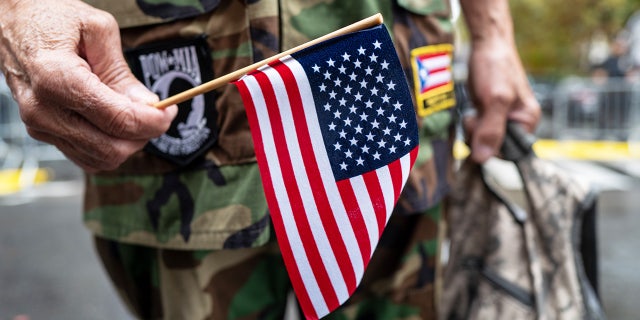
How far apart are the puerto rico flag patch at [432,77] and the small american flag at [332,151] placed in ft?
1.15

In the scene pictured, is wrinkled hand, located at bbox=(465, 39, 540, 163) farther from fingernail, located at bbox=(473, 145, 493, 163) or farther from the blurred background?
the blurred background

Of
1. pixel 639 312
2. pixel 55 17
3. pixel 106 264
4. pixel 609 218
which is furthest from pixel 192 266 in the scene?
pixel 609 218

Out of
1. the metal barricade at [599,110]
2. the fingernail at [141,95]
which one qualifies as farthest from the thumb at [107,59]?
the metal barricade at [599,110]

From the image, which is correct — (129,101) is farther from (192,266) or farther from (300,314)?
(300,314)

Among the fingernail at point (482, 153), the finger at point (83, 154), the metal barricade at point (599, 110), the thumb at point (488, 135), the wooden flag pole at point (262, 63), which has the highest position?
the wooden flag pole at point (262, 63)

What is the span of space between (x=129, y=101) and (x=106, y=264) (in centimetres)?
54

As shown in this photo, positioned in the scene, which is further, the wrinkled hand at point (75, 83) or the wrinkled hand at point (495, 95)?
the wrinkled hand at point (495, 95)

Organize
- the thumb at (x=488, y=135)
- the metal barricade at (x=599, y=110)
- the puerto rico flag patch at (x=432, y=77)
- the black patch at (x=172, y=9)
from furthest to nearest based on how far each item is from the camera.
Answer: the metal barricade at (x=599, y=110)
the thumb at (x=488, y=135)
the puerto rico flag patch at (x=432, y=77)
the black patch at (x=172, y=9)

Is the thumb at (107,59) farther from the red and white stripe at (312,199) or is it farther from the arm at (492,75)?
the arm at (492,75)

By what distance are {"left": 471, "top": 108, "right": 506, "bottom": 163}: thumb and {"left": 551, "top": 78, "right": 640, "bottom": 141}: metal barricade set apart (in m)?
8.79

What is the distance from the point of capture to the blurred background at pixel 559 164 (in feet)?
11.8

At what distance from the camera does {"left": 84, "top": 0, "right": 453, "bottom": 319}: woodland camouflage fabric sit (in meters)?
1.17

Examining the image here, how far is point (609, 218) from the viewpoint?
533 centimetres

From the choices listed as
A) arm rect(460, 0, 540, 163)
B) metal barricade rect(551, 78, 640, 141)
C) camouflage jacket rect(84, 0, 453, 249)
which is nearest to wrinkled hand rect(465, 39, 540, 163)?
arm rect(460, 0, 540, 163)
